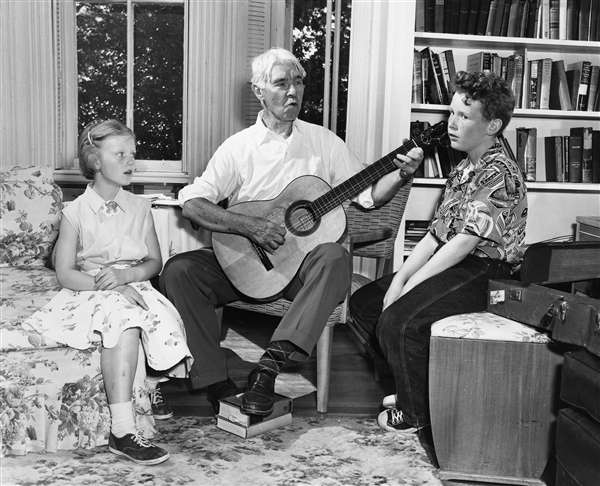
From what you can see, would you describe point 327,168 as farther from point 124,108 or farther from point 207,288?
point 124,108

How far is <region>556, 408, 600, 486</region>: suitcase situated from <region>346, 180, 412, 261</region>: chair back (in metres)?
1.36

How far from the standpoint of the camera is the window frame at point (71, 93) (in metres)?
3.71

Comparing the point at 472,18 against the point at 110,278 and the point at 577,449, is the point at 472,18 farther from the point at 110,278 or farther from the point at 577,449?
the point at 577,449

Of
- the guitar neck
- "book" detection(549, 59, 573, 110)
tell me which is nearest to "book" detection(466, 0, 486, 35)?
"book" detection(549, 59, 573, 110)

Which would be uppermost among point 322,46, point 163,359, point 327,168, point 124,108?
point 322,46

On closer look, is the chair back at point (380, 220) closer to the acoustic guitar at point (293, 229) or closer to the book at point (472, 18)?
the acoustic guitar at point (293, 229)

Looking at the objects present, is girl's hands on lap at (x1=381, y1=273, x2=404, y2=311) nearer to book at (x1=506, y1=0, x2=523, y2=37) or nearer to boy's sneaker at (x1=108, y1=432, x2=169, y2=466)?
boy's sneaker at (x1=108, y1=432, x2=169, y2=466)

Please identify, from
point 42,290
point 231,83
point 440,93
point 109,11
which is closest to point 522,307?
point 42,290

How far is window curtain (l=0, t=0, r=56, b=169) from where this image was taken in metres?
3.58

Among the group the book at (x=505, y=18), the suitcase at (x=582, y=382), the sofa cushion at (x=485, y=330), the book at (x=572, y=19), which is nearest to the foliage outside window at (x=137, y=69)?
the book at (x=505, y=18)

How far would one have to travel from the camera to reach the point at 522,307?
2.01m

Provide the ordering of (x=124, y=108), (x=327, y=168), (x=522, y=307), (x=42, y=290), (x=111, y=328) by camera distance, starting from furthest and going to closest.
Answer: (x=124, y=108) → (x=327, y=168) → (x=42, y=290) → (x=111, y=328) → (x=522, y=307)

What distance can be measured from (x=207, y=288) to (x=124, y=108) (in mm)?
1666

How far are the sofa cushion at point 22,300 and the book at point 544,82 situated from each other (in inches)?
94.0
